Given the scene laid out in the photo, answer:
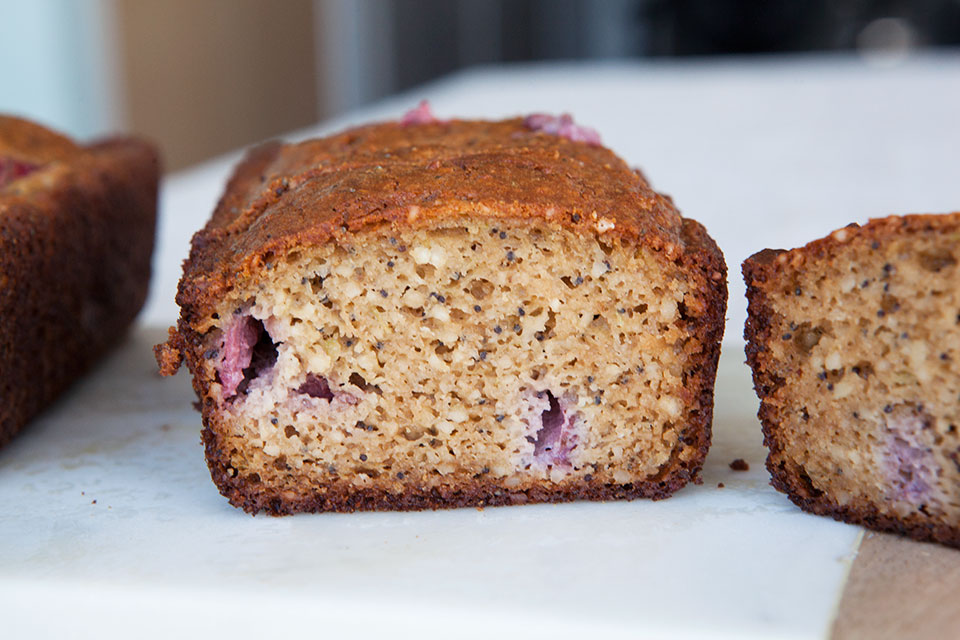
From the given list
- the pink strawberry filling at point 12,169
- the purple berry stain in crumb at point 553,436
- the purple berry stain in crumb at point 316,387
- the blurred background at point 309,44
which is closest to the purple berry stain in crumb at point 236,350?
the purple berry stain in crumb at point 316,387

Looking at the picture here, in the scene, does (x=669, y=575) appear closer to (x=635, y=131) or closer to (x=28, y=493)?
(x=28, y=493)

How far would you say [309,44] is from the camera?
1139 cm

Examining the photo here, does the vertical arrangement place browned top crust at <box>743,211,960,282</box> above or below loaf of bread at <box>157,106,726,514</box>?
above

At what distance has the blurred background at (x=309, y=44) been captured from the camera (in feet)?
28.3

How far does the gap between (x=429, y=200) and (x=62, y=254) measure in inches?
47.1

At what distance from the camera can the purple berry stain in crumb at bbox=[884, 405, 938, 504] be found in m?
1.90

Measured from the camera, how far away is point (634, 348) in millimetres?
2102

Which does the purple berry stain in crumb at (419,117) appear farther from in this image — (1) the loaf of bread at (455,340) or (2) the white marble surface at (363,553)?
(2) the white marble surface at (363,553)

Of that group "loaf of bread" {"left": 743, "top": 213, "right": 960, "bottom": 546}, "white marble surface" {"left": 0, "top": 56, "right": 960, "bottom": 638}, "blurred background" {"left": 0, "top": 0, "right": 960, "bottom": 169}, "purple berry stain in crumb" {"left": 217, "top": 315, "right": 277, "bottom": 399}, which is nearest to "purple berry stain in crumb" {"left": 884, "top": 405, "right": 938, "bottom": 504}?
"loaf of bread" {"left": 743, "top": 213, "right": 960, "bottom": 546}

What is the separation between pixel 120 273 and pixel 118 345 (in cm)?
25

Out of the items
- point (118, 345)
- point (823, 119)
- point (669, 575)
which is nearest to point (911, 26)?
point (823, 119)

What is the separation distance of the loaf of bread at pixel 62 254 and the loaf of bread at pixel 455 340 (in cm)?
54

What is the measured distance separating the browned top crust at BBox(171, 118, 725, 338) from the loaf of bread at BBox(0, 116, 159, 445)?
47 centimetres

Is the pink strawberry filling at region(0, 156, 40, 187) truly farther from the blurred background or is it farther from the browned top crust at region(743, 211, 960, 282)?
the blurred background
